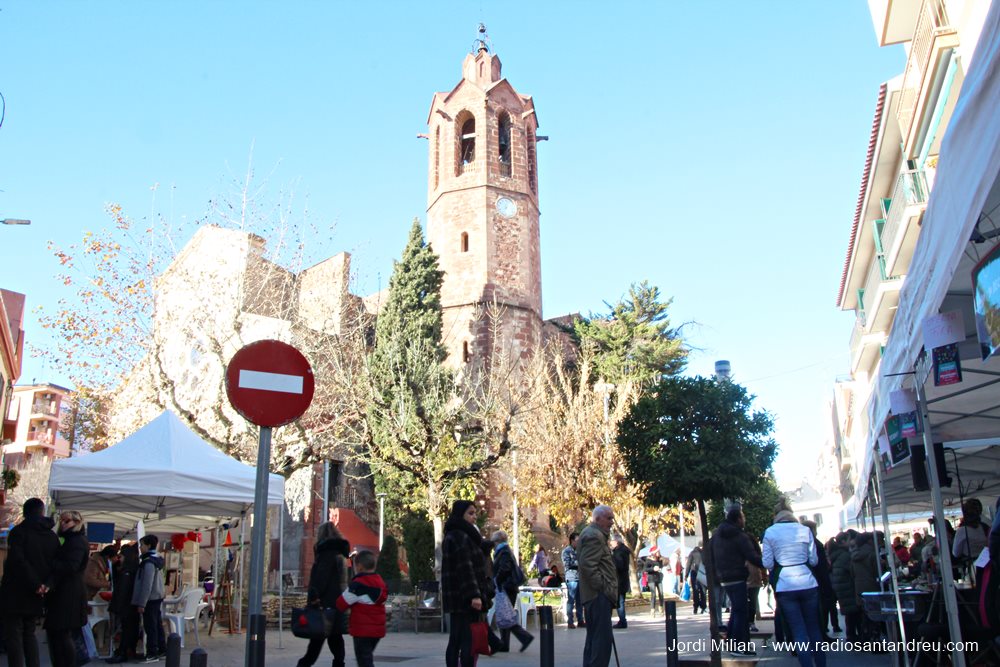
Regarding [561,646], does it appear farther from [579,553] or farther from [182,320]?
[182,320]

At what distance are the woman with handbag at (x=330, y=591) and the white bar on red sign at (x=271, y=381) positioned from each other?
9.32ft

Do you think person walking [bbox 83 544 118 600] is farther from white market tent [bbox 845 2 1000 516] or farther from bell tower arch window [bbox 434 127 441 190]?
bell tower arch window [bbox 434 127 441 190]

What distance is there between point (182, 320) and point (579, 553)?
56.7 ft

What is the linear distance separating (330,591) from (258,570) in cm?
324

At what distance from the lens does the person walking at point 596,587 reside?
7094 mm

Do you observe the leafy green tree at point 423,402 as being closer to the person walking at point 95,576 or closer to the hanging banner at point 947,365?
the person walking at point 95,576

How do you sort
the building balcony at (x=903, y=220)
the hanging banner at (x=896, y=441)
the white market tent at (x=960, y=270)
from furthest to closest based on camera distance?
the building balcony at (x=903, y=220)
the hanging banner at (x=896, y=441)
the white market tent at (x=960, y=270)

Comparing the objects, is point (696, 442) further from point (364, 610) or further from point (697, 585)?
point (364, 610)

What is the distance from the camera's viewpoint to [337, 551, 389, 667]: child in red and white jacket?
23.0ft

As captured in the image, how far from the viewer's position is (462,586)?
6.89 meters

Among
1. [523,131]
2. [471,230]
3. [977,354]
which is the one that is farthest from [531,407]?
[977,354]

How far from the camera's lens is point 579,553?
24.3 ft

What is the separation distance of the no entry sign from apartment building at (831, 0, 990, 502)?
479 cm

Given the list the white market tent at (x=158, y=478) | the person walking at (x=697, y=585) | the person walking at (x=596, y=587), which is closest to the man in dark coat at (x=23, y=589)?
the white market tent at (x=158, y=478)
